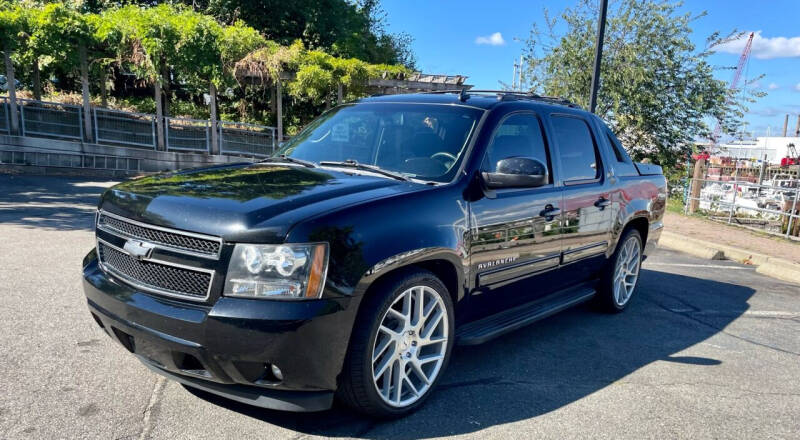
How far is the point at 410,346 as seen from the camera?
326 centimetres

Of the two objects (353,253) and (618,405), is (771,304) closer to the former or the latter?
(618,405)

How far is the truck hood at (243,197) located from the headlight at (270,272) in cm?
6

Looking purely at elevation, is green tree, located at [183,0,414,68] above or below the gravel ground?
above

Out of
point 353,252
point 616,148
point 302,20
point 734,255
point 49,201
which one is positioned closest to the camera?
point 353,252

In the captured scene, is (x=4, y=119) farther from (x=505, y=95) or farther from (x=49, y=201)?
(x=505, y=95)

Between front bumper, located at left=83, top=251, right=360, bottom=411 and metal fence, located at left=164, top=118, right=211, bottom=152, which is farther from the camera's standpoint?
metal fence, located at left=164, top=118, right=211, bottom=152

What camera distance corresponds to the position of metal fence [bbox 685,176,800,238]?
1184cm

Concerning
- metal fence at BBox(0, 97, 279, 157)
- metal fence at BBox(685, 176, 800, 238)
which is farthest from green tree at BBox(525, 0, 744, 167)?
metal fence at BBox(0, 97, 279, 157)

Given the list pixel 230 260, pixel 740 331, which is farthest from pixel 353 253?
pixel 740 331

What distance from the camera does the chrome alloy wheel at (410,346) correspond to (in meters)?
3.12

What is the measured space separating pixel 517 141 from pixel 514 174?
2.23ft

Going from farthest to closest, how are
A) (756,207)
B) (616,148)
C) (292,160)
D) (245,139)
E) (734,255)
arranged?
(245,139) < (756,207) < (734,255) < (616,148) < (292,160)

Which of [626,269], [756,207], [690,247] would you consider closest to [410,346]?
[626,269]

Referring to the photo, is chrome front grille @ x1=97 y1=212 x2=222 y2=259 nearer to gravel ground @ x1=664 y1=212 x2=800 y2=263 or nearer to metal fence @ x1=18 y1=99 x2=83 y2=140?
gravel ground @ x1=664 y1=212 x2=800 y2=263
